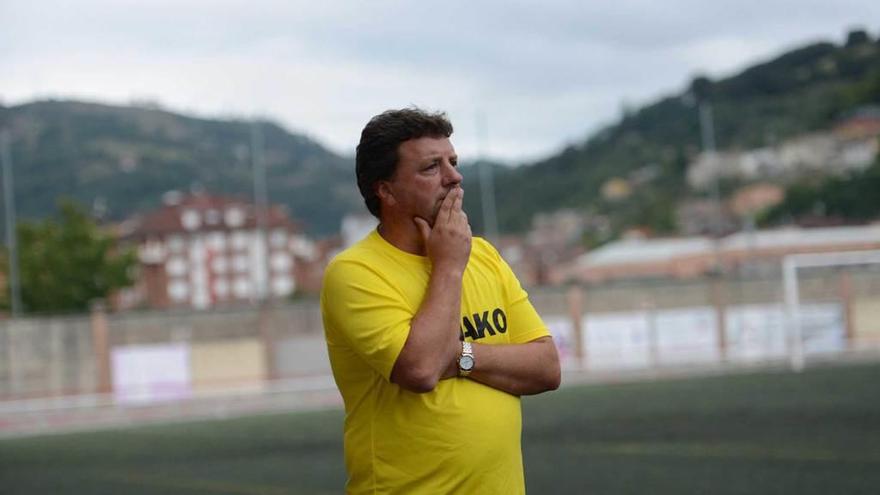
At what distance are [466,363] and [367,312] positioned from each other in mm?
223

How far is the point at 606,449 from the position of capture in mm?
13844

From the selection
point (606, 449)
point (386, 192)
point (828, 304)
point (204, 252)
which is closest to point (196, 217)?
point (204, 252)

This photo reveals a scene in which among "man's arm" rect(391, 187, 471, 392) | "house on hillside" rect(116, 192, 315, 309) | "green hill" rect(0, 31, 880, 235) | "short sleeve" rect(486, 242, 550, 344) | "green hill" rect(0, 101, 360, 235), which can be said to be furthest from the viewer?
"house on hillside" rect(116, 192, 315, 309)

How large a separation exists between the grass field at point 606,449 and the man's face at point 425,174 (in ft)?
21.6

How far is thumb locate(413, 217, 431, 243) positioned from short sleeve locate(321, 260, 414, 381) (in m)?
0.12

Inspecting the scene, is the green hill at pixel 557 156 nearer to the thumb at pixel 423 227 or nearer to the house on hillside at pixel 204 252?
the house on hillside at pixel 204 252

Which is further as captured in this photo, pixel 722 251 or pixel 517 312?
pixel 722 251

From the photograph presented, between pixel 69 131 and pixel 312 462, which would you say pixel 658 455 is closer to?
pixel 312 462

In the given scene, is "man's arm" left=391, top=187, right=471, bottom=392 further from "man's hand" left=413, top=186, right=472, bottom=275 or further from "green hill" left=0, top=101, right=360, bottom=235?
"green hill" left=0, top=101, right=360, bottom=235

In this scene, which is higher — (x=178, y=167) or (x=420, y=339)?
(x=178, y=167)

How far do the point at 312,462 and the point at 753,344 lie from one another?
24.2m

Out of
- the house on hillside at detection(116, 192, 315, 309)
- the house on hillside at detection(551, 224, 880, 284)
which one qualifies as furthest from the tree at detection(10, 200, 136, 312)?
the house on hillside at detection(116, 192, 315, 309)

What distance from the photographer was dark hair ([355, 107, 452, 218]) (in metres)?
3.05

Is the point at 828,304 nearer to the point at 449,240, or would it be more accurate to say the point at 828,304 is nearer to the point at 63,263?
the point at 449,240
